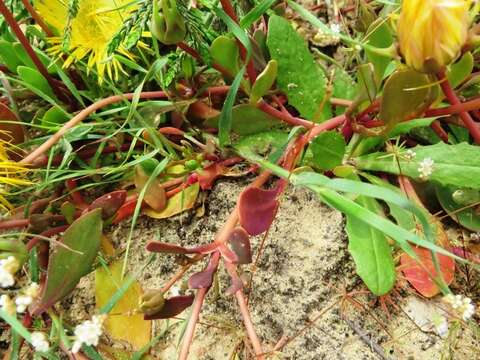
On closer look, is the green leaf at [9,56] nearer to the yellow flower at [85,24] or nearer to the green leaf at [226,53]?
the yellow flower at [85,24]

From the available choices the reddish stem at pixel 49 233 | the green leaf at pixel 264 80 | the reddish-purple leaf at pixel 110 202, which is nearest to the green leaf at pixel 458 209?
the green leaf at pixel 264 80

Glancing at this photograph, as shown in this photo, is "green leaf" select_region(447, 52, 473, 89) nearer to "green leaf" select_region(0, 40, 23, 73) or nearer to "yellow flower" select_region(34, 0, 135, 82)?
"yellow flower" select_region(34, 0, 135, 82)

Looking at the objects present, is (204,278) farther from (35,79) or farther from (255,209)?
(35,79)

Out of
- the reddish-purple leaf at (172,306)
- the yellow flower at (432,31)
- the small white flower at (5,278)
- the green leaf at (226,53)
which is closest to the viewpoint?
the yellow flower at (432,31)

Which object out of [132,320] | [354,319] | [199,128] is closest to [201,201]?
[199,128]

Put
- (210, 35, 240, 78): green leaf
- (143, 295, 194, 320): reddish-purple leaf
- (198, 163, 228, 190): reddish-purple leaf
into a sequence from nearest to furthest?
(143, 295, 194, 320): reddish-purple leaf, (210, 35, 240, 78): green leaf, (198, 163, 228, 190): reddish-purple leaf

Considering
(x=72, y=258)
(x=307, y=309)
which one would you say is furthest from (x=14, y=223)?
(x=307, y=309)

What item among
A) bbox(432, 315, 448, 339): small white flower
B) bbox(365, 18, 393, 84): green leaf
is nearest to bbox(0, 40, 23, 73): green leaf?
bbox(365, 18, 393, 84): green leaf
